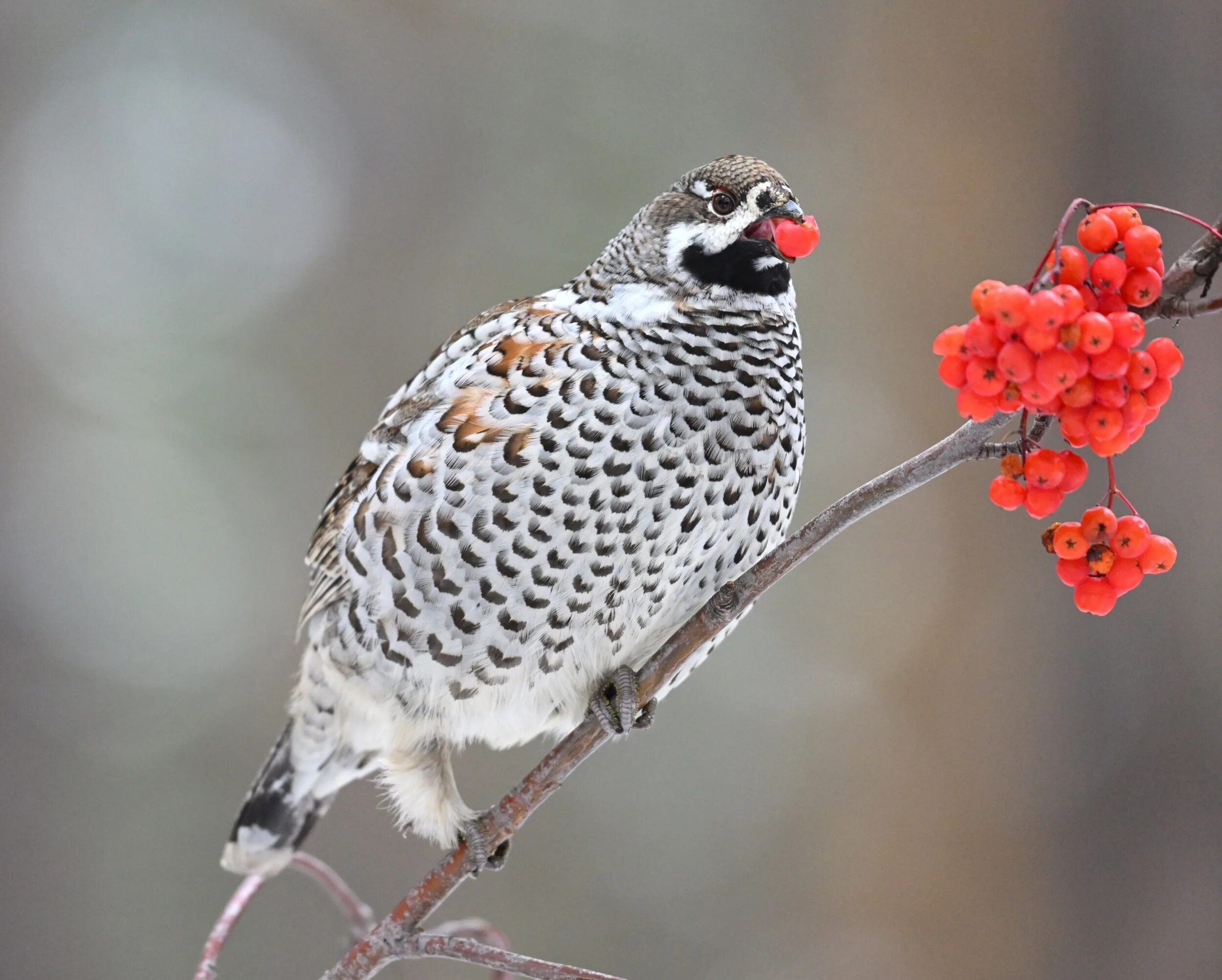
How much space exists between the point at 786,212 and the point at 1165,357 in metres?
0.78

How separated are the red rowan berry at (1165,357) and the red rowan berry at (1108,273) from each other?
70mm

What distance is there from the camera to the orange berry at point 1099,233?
3.53 feet

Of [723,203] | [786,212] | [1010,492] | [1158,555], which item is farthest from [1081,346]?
[723,203]

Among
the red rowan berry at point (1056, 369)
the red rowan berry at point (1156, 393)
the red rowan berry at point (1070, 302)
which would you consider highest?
the red rowan berry at point (1070, 302)

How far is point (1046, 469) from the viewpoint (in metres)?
1.17

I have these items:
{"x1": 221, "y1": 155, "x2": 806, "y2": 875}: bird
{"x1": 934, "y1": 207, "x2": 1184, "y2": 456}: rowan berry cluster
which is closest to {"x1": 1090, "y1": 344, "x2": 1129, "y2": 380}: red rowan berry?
{"x1": 934, "y1": 207, "x2": 1184, "y2": 456}: rowan berry cluster

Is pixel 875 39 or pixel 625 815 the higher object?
pixel 875 39

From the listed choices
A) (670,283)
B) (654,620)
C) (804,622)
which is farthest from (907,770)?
(670,283)

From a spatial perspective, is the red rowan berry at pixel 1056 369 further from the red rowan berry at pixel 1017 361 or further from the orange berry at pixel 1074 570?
the orange berry at pixel 1074 570

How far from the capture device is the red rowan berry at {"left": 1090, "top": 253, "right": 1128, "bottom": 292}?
107cm

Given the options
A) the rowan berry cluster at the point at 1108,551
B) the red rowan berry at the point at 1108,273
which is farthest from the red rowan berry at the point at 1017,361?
the rowan berry cluster at the point at 1108,551

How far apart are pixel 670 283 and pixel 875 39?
9.86 feet

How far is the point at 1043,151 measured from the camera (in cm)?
375

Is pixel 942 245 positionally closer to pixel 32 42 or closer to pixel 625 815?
pixel 625 815
